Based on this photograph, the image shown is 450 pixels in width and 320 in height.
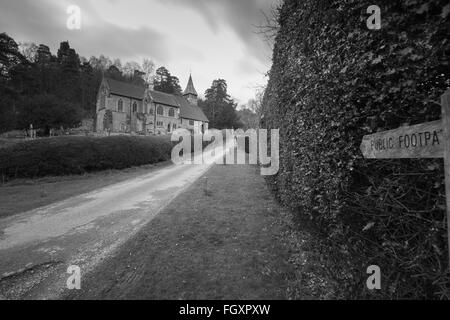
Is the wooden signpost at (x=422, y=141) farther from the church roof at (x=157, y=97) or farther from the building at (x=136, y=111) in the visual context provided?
the church roof at (x=157, y=97)

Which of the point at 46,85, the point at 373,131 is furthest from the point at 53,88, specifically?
the point at 373,131

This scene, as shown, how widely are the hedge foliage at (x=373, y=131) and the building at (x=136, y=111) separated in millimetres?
45034

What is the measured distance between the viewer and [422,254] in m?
2.08

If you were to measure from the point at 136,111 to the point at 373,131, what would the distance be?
180ft

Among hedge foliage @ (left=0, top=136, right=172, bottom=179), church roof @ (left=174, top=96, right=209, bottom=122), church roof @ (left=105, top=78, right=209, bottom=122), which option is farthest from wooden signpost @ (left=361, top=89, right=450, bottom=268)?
church roof @ (left=174, top=96, right=209, bottom=122)

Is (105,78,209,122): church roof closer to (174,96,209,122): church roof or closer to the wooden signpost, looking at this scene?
(174,96,209,122): church roof

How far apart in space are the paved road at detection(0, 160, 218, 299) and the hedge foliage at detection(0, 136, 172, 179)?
6.20 meters

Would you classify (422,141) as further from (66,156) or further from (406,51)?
(66,156)

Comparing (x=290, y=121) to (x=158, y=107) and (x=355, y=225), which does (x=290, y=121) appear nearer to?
(x=355, y=225)

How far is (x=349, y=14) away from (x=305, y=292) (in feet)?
12.8

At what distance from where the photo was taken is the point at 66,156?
1545 cm

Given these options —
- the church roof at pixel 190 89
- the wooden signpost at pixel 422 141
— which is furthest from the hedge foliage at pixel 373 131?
the church roof at pixel 190 89

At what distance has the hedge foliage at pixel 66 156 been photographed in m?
14.5

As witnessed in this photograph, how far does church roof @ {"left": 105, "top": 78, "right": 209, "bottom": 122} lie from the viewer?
163 feet
